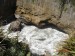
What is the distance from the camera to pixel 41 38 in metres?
6.68

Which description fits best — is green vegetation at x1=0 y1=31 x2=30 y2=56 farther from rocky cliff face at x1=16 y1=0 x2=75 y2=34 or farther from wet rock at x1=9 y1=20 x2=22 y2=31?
rocky cliff face at x1=16 y1=0 x2=75 y2=34

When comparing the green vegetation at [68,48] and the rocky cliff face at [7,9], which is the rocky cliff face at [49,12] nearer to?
the rocky cliff face at [7,9]

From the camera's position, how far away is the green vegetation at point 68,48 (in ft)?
19.2

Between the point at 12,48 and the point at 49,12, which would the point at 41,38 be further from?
the point at 12,48

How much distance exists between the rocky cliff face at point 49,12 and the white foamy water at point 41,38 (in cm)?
18

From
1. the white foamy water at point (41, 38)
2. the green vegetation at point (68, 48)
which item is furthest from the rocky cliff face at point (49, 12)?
the green vegetation at point (68, 48)

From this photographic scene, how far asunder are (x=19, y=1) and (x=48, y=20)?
1.09m

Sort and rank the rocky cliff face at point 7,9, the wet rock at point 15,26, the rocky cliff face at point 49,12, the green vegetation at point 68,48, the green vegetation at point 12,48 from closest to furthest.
A: 1. the green vegetation at point 68,48
2. the green vegetation at point 12,48
3. the rocky cliff face at point 49,12
4. the wet rock at point 15,26
5. the rocky cliff face at point 7,9

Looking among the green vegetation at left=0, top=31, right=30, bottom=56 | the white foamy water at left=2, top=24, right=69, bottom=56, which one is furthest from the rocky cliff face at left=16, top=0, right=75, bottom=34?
the green vegetation at left=0, top=31, right=30, bottom=56

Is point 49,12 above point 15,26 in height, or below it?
above

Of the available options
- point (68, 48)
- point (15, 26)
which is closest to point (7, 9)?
point (15, 26)

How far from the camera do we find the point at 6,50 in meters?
6.05

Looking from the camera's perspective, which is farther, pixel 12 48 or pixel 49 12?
pixel 49 12

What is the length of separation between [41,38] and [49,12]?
0.65 m
